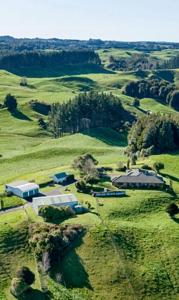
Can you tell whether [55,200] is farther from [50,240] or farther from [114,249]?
[114,249]

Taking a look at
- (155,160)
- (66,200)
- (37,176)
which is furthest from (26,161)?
(66,200)

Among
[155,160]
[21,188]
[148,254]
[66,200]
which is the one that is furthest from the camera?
[155,160]

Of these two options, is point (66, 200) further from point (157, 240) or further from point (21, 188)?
point (157, 240)

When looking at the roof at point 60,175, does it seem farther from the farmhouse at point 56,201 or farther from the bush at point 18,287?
the bush at point 18,287

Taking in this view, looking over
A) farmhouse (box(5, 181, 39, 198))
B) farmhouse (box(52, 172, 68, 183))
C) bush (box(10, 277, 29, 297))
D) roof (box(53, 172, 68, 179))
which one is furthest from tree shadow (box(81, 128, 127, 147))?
bush (box(10, 277, 29, 297))

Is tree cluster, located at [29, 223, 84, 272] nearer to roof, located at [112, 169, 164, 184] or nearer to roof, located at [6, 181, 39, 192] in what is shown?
roof, located at [6, 181, 39, 192]

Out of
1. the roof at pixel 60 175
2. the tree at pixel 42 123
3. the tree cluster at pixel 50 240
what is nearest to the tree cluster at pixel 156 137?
the roof at pixel 60 175

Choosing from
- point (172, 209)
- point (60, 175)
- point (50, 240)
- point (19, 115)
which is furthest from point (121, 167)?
point (19, 115)
